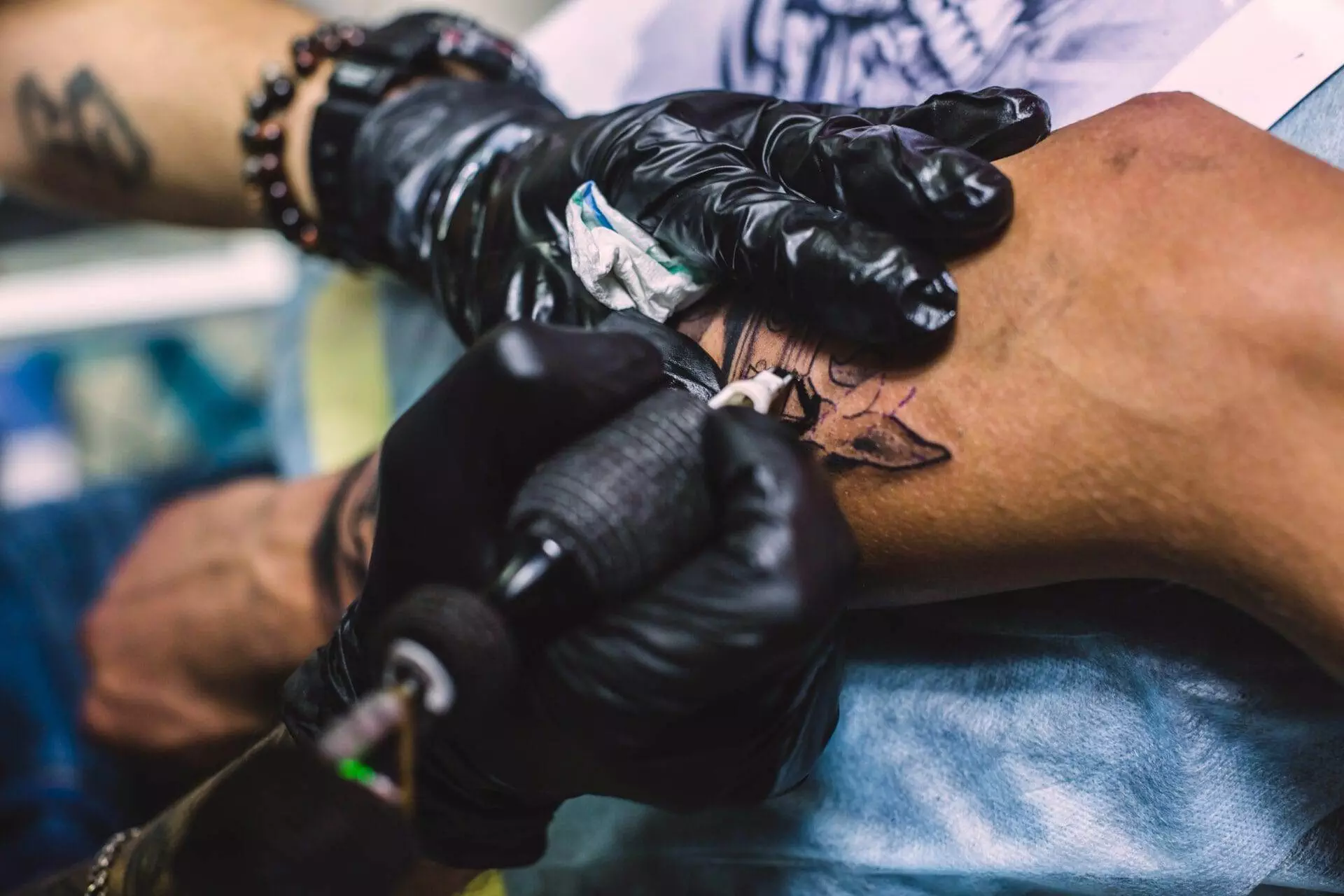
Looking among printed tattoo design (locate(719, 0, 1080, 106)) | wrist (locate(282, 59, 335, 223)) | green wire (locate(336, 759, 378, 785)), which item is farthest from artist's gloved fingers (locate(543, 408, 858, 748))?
wrist (locate(282, 59, 335, 223))

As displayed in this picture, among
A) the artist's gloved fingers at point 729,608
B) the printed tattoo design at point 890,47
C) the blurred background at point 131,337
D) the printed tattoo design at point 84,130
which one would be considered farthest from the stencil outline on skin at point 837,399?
the blurred background at point 131,337

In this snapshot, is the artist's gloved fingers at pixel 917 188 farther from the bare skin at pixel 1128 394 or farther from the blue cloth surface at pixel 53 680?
the blue cloth surface at pixel 53 680

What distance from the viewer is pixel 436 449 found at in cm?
57

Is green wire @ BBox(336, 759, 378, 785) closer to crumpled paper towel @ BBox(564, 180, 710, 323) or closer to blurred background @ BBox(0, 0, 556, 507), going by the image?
crumpled paper towel @ BBox(564, 180, 710, 323)

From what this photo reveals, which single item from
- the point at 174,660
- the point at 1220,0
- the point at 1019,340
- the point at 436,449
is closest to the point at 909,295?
the point at 1019,340

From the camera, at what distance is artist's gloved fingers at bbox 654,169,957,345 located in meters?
0.60

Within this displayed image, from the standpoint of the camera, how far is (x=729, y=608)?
49 centimetres

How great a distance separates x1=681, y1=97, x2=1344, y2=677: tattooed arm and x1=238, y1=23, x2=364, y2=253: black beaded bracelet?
80 centimetres

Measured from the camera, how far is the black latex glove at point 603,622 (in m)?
0.50

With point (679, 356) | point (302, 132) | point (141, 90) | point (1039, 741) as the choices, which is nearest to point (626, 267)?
point (679, 356)

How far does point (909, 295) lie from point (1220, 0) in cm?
40

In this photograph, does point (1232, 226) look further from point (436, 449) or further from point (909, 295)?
point (436, 449)

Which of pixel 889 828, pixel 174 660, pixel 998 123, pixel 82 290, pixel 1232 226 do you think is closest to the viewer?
pixel 1232 226

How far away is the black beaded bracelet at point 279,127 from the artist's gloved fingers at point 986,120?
0.76 m
